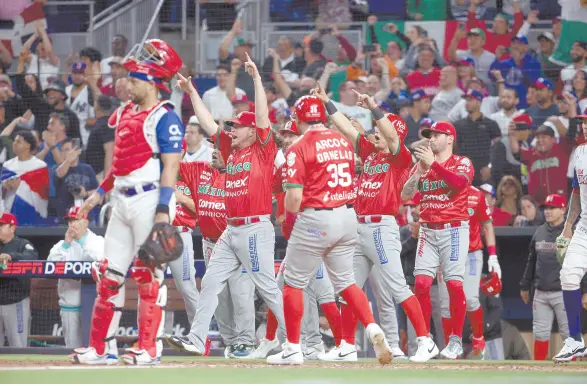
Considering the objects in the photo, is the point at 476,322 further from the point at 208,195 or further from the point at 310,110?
the point at 310,110

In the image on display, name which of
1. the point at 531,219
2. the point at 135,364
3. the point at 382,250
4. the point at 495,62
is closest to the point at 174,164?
the point at 135,364

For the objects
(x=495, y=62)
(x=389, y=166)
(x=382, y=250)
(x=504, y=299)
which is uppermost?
(x=495, y=62)

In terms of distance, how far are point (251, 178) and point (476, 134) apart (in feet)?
15.9

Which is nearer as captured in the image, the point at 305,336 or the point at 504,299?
the point at 305,336

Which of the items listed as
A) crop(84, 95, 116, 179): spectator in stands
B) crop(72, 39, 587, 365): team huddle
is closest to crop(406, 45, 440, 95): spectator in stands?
crop(72, 39, 587, 365): team huddle

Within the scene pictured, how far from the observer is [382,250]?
8.88 metres

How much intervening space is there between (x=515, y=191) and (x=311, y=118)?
16.9 feet

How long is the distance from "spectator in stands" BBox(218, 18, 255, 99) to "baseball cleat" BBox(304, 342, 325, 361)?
18.2 ft

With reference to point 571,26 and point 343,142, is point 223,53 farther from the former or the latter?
point 343,142

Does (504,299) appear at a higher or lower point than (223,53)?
lower

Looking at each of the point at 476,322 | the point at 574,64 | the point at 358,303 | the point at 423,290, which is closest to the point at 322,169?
the point at 358,303

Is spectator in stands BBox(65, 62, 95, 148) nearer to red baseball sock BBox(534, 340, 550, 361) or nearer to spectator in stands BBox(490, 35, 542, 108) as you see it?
spectator in stands BBox(490, 35, 542, 108)

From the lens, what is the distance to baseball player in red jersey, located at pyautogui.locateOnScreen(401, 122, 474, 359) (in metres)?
9.32

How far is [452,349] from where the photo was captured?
30.8ft
